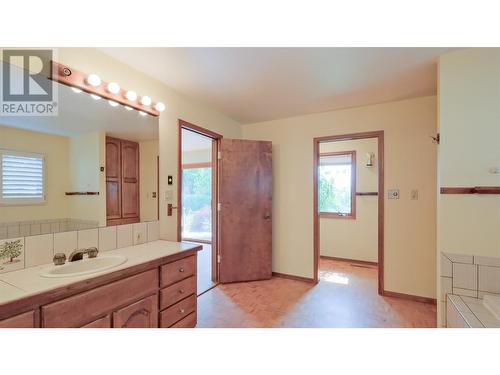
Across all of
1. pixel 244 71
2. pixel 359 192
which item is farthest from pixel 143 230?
pixel 359 192

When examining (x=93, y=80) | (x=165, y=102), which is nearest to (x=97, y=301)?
Result: (x=93, y=80)

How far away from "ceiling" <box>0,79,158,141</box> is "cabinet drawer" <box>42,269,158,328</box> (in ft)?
3.50

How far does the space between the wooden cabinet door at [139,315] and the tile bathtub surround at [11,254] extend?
0.62m

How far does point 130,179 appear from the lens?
187cm

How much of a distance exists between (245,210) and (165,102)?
1.65 metres

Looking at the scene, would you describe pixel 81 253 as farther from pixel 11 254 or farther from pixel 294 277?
pixel 294 277

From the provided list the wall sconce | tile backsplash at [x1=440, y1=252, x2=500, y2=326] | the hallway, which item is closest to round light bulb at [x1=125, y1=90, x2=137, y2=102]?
the hallway

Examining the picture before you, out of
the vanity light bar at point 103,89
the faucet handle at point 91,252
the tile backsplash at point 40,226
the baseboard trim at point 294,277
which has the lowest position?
the baseboard trim at point 294,277

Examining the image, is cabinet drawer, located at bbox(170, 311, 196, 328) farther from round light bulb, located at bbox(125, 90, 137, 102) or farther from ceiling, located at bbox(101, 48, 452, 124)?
ceiling, located at bbox(101, 48, 452, 124)

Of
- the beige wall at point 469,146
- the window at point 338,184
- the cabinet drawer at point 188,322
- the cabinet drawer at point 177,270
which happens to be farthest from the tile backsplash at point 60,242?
the window at point 338,184

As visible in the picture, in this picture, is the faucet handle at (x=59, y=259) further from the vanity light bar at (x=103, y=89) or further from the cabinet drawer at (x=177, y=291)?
the vanity light bar at (x=103, y=89)

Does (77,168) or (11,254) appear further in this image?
(77,168)

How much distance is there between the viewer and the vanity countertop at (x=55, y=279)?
900mm
